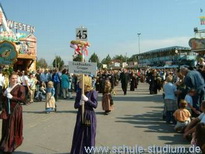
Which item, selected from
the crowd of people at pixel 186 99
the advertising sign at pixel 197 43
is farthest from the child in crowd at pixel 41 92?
the advertising sign at pixel 197 43

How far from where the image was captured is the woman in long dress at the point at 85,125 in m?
5.68

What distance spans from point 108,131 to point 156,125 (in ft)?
5.82

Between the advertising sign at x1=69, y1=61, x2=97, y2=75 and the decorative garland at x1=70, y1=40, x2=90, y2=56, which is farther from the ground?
the decorative garland at x1=70, y1=40, x2=90, y2=56

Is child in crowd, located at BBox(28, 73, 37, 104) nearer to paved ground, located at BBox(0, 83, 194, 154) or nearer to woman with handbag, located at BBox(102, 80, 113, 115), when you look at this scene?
paved ground, located at BBox(0, 83, 194, 154)

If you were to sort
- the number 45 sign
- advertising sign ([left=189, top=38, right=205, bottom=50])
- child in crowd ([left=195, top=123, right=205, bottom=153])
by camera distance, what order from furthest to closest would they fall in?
1. advertising sign ([left=189, top=38, right=205, bottom=50])
2. the number 45 sign
3. child in crowd ([left=195, top=123, right=205, bottom=153])

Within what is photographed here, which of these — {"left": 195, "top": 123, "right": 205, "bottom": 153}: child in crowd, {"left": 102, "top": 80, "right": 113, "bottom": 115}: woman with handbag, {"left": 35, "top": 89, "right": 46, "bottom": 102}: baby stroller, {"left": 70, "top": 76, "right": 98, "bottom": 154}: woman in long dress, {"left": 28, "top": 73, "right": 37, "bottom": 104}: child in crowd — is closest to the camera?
{"left": 195, "top": 123, "right": 205, "bottom": 153}: child in crowd

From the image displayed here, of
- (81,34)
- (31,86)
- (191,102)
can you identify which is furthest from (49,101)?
(81,34)

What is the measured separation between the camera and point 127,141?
727 cm

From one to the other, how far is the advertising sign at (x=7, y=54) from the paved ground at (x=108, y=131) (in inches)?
165

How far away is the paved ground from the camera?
276 inches

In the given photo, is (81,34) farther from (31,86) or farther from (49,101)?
(31,86)

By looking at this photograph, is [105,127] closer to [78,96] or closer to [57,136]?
[57,136]

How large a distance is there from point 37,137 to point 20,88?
1.86 metres

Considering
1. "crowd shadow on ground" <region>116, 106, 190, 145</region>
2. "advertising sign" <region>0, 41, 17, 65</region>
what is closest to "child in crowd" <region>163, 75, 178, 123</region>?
"crowd shadow on ground" <region>116, 106, 190, 145</region>
